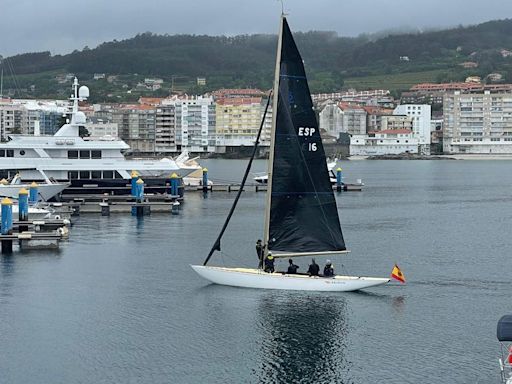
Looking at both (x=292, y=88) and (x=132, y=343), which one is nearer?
(x=132, y=343)

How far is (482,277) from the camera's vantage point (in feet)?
139

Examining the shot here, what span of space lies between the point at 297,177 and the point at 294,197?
78 centimetres

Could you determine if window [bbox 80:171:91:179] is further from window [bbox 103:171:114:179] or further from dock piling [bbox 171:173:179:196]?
dock piling [bbox 171:173:179:196]

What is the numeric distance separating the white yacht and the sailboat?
37.0 m

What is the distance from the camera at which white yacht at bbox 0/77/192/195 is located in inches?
2869

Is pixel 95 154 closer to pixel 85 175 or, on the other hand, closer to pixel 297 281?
pixel 85 175

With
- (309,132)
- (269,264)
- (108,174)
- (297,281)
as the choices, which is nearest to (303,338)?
(297,281)

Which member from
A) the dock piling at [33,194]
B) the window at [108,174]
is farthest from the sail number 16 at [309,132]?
the window at [108,174]

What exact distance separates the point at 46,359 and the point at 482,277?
67.8 ft

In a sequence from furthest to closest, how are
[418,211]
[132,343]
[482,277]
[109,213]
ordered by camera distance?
1. [418,211]
2. [109,213]
3. [482,277]
4. [132,343]

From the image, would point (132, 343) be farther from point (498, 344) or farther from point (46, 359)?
point (498, 344)

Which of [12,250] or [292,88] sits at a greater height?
[292,88]

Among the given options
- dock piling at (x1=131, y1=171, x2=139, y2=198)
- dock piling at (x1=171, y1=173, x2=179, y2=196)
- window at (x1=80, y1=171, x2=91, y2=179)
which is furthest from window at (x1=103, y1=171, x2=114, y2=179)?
dock piling at (x1=171, y1=173, x2=179, y2=196)

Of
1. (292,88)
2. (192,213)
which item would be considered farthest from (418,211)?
(292,88)
